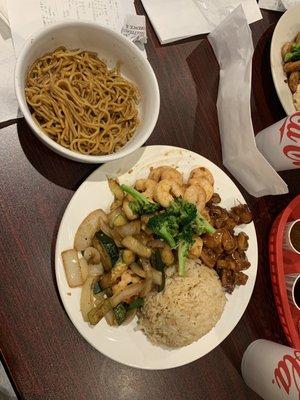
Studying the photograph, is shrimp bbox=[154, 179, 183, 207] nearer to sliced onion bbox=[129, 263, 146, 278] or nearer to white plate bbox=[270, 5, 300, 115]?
sliced onion bbox=[129, 263, 146, 278]

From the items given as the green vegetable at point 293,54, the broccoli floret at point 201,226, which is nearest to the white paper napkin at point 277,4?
the green vegetable at point 293,54

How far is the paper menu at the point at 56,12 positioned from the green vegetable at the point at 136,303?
880 mm

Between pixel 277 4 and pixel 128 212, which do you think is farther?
pixel 277 4

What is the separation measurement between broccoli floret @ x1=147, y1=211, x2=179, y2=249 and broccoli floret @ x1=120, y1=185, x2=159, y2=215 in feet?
0.10

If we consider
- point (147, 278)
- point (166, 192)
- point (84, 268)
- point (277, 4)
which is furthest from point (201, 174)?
point (277, 4)

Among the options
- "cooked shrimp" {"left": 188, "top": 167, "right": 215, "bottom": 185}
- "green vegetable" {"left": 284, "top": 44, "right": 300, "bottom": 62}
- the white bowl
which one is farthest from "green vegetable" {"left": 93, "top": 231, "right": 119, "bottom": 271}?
Result: "green vegetable" {"left": 284, "top": 44, "right": 300, "bottom": 62}

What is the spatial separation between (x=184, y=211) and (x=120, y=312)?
1.24 feet

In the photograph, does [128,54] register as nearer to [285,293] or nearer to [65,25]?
[65,25]

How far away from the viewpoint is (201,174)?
155 cm

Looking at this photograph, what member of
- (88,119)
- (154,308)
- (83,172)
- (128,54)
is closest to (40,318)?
(154,308)

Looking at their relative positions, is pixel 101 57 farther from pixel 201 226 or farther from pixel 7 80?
pixel 201 226

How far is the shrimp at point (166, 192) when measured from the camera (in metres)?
1.43

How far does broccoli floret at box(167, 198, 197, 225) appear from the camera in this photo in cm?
140

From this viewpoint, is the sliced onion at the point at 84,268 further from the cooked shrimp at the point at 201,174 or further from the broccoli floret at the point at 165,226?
the cooked shrimp at the point at 201,174
